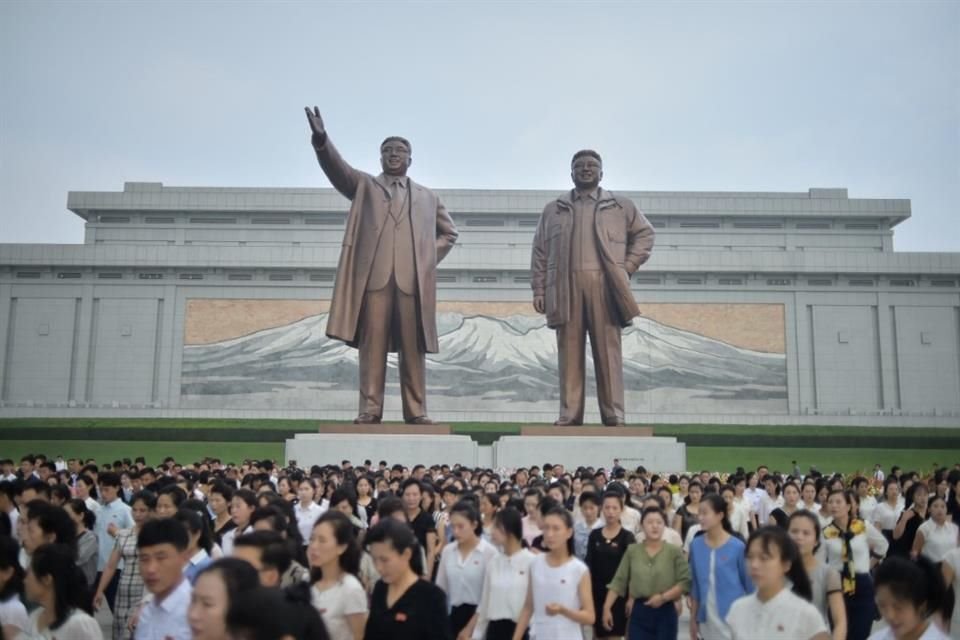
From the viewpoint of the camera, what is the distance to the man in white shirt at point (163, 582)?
10.7ft

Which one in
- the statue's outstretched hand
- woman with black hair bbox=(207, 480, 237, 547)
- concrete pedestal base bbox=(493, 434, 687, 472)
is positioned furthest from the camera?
concrete pedestal base bbox=(493, 434, 687, 472)

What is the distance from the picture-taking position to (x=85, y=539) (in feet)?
17.1

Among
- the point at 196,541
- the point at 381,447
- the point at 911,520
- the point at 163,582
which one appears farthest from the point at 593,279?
the point at 163,582

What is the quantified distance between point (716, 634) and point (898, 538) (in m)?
3.39

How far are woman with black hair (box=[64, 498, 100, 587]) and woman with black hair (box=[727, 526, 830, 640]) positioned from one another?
11.5ft

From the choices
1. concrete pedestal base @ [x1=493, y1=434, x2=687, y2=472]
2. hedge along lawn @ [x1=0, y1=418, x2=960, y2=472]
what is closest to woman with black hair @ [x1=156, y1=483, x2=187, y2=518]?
concrete pedestal base @ [x1=493, y1=434, x2=687, y2=472]

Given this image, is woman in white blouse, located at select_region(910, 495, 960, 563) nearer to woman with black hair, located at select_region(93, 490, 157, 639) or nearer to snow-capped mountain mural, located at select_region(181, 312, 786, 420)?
woman with black hair, located at select_region(93, 490, 157, 639)

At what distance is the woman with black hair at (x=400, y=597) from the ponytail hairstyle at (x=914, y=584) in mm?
1551

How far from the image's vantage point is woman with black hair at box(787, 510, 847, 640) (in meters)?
3.92

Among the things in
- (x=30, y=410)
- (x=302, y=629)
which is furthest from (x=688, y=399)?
(x=302, y=629)

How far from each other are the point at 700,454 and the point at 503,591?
1999 cm

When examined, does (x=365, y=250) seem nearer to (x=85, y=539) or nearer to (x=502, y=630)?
(x=85, y=539)

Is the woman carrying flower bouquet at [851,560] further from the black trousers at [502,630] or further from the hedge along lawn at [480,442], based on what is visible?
the hedge along lawn at [480,442]

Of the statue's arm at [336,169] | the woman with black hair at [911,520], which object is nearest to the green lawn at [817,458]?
the statue's arm at [336,169]
